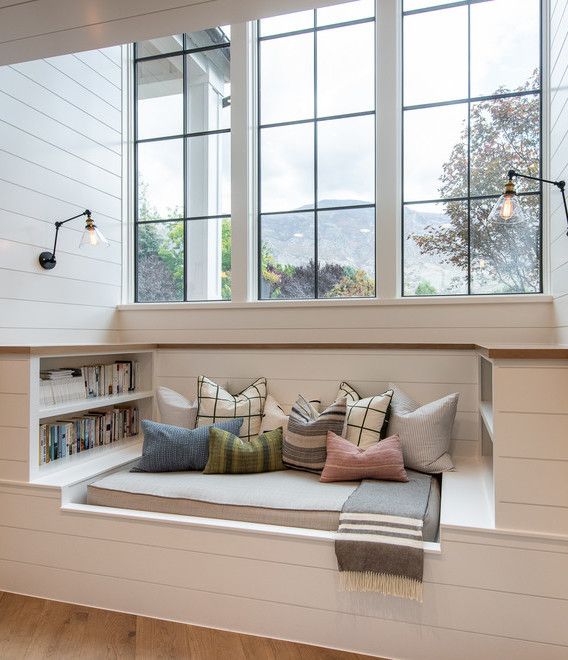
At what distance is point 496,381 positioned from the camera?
5.79ft

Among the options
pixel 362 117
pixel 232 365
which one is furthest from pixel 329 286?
pixel 362 117

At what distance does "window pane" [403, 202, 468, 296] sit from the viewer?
3.02m

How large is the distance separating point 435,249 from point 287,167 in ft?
3.62

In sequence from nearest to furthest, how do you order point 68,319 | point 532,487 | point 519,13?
point 532,487 → point 519,13 → point 68,319

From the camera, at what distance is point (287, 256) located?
3348mm

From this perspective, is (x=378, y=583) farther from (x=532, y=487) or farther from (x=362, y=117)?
(x=362, y=117)

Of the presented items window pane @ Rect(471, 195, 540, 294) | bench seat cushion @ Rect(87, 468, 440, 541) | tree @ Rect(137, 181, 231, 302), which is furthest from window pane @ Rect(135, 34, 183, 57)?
bench seat cushion @ Rect(87, 468, 440, 541)

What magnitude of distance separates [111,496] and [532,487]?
1.71 m

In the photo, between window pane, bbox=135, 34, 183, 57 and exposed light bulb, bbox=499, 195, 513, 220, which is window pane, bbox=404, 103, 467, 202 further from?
window pane, bbox=135, 34, 183, 57

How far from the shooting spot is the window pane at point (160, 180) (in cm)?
363

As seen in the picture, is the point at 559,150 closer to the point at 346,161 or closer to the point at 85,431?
the point at 346,161

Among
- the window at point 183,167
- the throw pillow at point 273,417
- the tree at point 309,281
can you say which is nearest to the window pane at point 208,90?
the window at point 183,167

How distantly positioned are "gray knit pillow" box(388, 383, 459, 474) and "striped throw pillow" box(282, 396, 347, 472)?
1.00 feet

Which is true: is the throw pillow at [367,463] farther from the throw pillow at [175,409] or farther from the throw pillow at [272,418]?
the throw pillow at [175,409]
